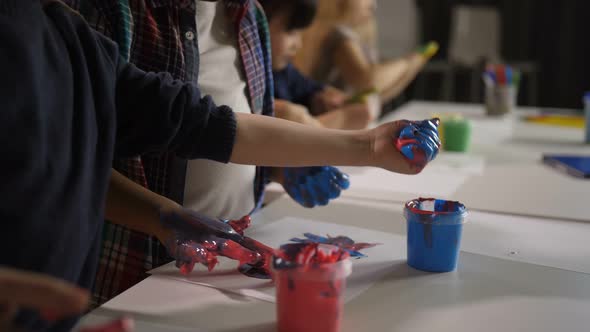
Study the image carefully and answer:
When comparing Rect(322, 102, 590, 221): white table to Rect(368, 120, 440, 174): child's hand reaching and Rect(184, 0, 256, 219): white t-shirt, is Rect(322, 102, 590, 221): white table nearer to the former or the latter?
Rect(184, 0, 256, 219): white t-shirt

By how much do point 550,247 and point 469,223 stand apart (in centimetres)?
16

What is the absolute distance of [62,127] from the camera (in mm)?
699

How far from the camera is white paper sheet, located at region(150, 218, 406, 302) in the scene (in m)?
0.88

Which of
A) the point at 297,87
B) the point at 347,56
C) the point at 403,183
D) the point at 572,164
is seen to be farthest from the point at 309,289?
the point at 347,56

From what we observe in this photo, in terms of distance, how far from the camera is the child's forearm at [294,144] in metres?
0.91

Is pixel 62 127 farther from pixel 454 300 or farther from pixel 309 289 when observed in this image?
pixel 454 300

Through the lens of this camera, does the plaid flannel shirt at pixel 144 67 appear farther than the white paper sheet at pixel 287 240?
Yes

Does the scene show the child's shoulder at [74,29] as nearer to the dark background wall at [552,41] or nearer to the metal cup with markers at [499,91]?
the metal cup with markers at [499,91]

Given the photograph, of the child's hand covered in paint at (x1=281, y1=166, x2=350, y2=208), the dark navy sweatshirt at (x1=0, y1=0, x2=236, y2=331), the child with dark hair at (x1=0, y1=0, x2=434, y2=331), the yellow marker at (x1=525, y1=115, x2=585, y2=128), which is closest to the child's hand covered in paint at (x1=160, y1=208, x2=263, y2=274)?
the child with dark hair at (x1=0, y1=0, x2=434, y2=331)

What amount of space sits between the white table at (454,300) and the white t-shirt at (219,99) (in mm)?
305

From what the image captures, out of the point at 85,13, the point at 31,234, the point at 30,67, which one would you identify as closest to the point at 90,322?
the point at 31,234

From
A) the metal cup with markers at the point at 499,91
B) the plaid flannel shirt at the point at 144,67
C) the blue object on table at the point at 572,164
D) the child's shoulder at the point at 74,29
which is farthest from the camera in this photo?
the metal cup with markers at the point at 499,91

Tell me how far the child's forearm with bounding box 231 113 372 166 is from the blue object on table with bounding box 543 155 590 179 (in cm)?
87

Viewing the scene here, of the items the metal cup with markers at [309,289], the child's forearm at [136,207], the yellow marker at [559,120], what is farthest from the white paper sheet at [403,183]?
the yellow marker at [559,120]
